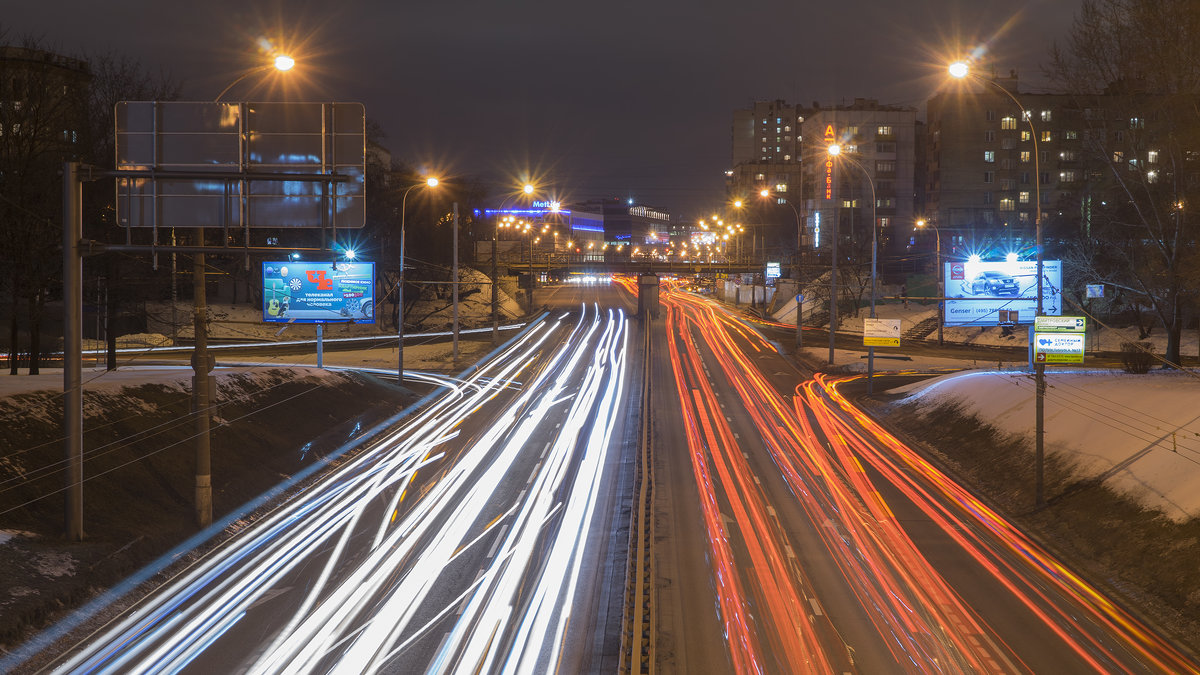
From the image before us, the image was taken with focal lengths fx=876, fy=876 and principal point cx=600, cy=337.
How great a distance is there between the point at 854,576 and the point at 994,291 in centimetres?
2313

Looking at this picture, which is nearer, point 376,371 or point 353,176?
point 353,176

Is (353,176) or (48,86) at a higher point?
(48,86)

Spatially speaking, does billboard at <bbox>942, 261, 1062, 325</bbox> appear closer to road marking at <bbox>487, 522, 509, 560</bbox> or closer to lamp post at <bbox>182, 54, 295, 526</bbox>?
road marking at <bbox>487, 522, 509, 560</bbox>

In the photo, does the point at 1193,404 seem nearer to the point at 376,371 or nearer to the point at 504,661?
the point at 504,661

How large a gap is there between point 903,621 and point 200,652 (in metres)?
11.0

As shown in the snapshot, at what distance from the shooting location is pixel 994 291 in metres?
35.8

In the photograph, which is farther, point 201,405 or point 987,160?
point 987,160

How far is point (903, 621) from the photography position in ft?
47.2

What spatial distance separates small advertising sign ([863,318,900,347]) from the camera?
4106 centimetres

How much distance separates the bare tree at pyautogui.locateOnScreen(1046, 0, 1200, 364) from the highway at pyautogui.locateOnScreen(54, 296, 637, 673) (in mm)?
20348

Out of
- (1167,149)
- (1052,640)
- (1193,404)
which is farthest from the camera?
(1167,149)

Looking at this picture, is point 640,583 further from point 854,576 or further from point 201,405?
point 201,405

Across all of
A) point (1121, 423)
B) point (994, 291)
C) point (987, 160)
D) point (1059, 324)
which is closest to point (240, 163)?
point (1059, 324)

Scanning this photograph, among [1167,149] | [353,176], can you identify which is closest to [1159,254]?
[1167,149]
